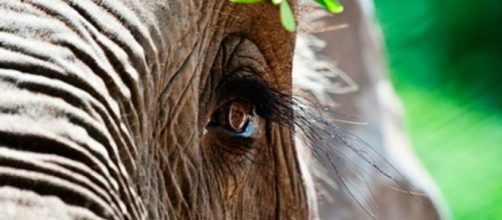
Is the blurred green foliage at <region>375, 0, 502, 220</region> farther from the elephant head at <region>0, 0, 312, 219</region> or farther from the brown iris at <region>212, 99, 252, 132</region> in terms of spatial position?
the brown iris at <region>212, 99, 252, 132</region>

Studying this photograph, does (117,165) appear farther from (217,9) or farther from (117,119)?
(217,9)

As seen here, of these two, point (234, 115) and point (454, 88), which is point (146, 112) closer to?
point (234, 115)

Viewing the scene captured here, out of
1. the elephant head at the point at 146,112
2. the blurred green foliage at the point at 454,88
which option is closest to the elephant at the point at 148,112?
the elephant head at the point at 146,112

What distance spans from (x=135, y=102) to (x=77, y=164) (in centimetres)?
28

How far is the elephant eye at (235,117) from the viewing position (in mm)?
2455

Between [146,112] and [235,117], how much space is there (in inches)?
14.6

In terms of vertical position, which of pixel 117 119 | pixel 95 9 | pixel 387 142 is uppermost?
pixel 387 142

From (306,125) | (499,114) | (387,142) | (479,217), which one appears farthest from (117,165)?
(499,114)

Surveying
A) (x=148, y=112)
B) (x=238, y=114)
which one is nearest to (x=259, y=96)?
(x=238, y=114)

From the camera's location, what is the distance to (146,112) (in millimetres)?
2133

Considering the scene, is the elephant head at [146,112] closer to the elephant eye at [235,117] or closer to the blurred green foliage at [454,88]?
the elephant eye at [235,117]

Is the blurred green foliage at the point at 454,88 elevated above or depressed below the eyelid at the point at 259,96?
above

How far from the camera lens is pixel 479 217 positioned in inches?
323

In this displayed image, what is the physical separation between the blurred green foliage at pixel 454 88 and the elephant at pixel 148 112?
548 centimetres
